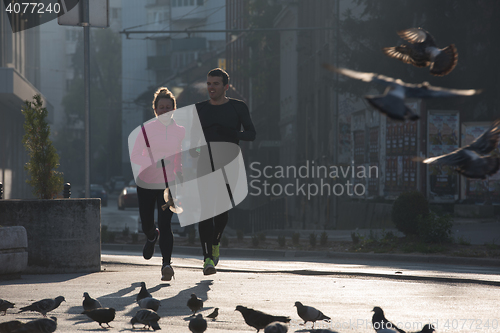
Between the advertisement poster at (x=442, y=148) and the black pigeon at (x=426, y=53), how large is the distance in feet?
56.3

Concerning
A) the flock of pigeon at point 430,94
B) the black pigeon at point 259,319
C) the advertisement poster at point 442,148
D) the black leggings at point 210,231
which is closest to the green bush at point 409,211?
the advertisement poster at point 442,148

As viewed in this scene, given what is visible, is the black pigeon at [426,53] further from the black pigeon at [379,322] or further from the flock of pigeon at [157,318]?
the black pigeon at [379,322]

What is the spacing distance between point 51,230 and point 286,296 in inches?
138

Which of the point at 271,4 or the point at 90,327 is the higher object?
the point at 271,4

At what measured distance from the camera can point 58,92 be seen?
115m

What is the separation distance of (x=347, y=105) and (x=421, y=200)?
48.0ft

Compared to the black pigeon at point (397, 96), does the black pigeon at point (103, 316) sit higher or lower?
lower

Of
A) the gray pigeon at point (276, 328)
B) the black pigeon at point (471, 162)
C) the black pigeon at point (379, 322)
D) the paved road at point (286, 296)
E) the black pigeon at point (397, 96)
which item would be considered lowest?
the paved road at point (286, 296)

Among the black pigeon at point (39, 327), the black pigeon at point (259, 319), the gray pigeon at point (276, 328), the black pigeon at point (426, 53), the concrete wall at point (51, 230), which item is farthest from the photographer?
the concrete wall at point (51, 230)

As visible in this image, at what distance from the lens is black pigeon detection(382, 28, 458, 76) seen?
365cm

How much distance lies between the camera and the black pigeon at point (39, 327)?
4219 mm

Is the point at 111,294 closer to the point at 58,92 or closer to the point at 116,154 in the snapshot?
the point at 116,154

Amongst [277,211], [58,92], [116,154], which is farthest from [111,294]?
[58,92]

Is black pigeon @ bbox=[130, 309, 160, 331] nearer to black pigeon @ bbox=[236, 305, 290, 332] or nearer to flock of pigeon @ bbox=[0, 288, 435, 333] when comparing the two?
flock of pigeon @ bbox=[0, 288, 435, 333]
